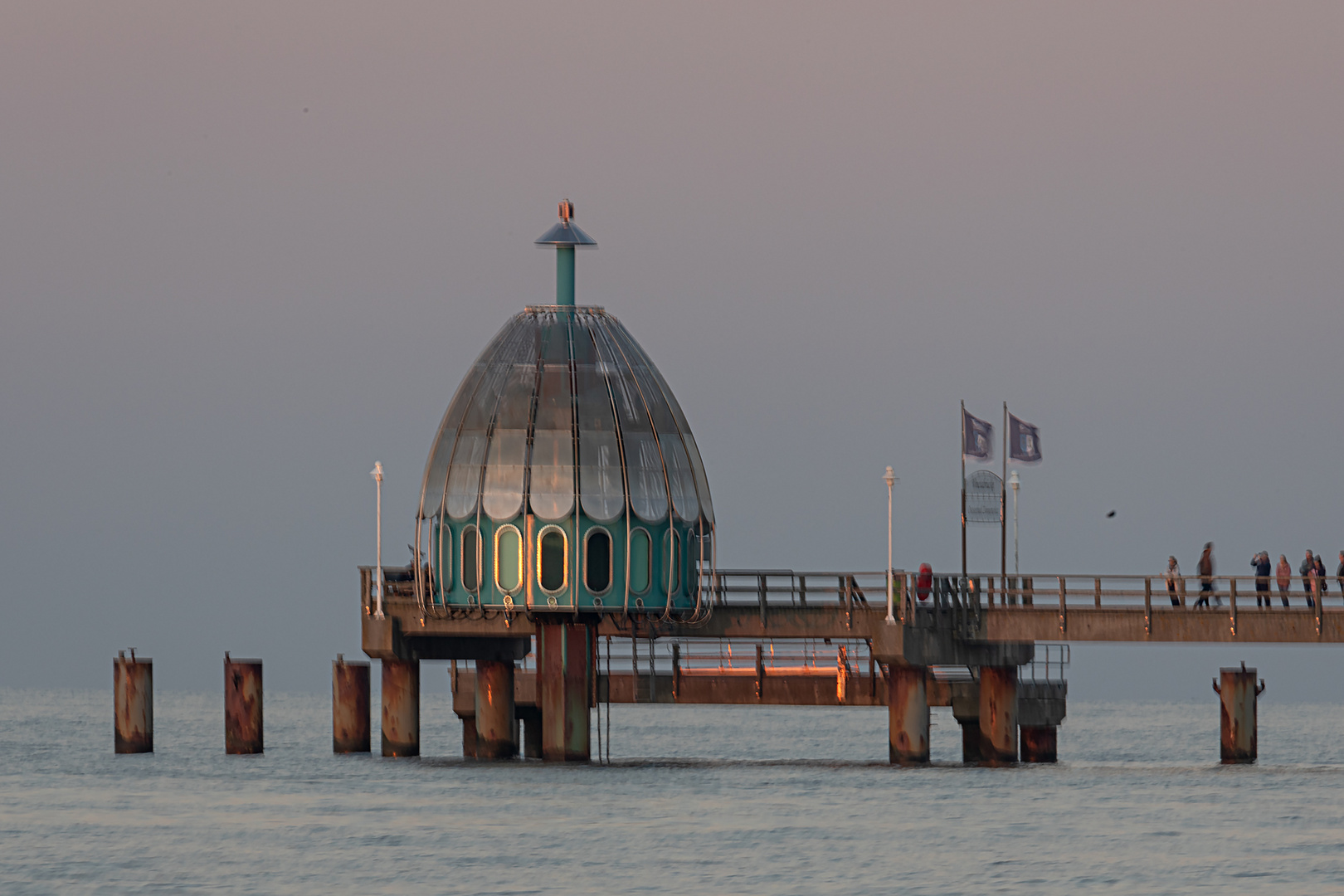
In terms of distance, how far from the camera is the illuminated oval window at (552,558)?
59.2m

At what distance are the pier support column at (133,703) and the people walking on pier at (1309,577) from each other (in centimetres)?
2923

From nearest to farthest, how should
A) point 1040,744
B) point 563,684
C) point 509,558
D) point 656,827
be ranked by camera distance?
1. point 656,827
2. point 509,558
3. point 563,684
4. point 1040,744

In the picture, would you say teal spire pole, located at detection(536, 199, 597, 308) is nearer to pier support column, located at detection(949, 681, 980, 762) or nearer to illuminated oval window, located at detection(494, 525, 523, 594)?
illuminated oval window, located at detection(494, 525, 523, 594)

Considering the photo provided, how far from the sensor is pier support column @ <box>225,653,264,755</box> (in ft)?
216

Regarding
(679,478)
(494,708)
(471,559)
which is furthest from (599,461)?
(494,708)

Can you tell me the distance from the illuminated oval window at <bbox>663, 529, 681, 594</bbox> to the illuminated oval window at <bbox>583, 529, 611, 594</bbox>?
1371 millimetres

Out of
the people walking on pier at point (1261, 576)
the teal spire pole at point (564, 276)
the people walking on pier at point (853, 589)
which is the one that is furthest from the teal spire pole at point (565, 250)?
the people walking on pier at point (1261, 576)

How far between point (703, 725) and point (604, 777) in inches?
2862

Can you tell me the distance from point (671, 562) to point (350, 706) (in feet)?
40.4

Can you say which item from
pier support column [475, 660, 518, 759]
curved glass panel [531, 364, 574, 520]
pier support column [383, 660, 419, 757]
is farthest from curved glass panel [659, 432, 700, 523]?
pier support column [475, 660, 518, 759]

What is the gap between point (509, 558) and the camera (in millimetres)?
59469

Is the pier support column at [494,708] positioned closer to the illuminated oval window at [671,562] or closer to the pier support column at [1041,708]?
the illuminated oval window at [671,562]

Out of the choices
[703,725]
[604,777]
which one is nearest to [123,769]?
[604,777]

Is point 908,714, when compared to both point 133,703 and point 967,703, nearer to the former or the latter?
point 967,703
